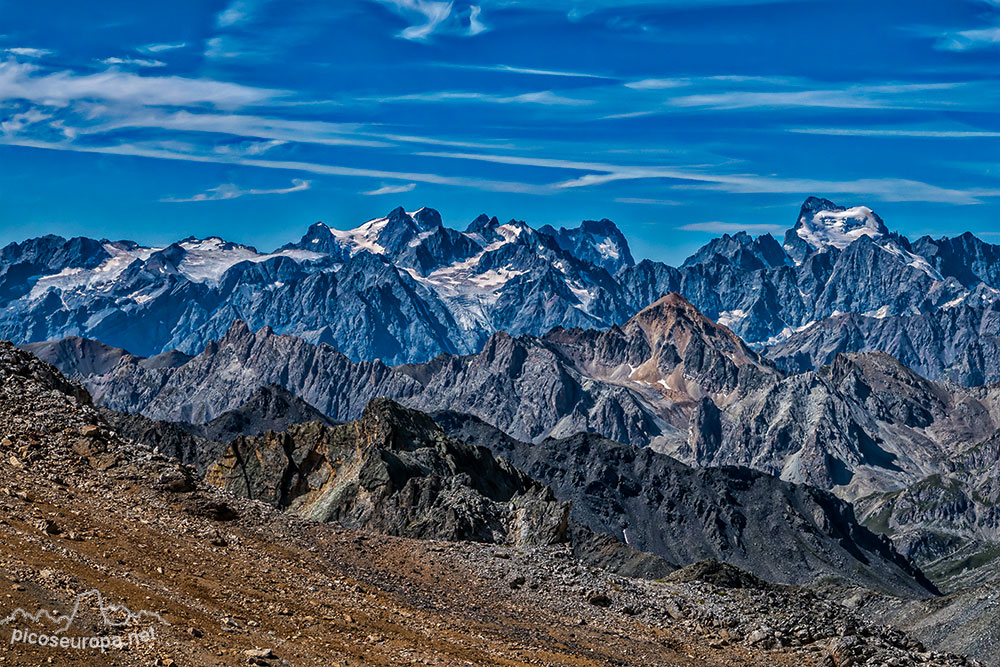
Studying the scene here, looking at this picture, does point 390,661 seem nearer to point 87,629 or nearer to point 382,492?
point 87,629

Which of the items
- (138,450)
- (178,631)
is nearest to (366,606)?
(178,631)

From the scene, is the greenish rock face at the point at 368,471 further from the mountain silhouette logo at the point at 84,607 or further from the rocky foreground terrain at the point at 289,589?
the mountain silhouette logo at the point at 84,607

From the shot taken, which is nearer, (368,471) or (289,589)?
(289,589)

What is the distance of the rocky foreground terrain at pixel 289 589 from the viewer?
103 feet

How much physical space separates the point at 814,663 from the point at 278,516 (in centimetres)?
Result: 2130

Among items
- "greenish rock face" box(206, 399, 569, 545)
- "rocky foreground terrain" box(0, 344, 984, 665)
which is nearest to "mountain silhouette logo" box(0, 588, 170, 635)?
"rocky foreground terrain" box(0, 344, 984, 665)

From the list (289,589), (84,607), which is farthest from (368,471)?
(84,607)

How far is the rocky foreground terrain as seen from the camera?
31500 mm

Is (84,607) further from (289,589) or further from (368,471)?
(368,471)

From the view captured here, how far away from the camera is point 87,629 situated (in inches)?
1135

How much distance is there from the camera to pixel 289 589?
3859cm

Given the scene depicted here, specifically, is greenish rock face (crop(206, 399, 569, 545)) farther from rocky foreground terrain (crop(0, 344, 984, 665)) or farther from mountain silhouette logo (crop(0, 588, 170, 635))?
mountain silhouette logo (crop(0, 588, 170, 635))

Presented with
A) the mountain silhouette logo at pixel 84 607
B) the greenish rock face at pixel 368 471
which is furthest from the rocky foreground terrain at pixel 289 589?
the greenish rock face at pixel 368 471

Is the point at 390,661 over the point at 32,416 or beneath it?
beneath
